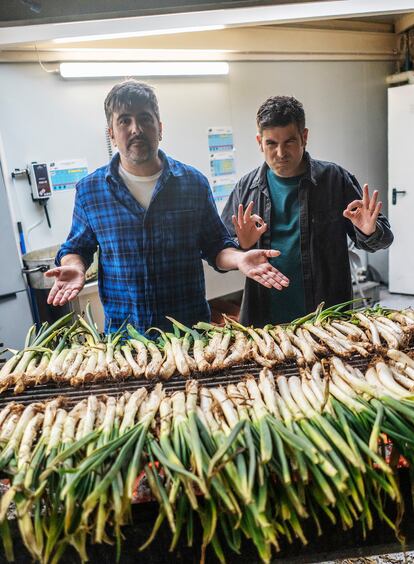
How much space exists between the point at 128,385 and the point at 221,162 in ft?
8.74

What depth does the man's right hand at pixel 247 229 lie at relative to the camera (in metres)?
2.25

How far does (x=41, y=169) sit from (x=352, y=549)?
2.97 metres

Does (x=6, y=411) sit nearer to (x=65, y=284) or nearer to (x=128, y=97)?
(x=65, y=284)

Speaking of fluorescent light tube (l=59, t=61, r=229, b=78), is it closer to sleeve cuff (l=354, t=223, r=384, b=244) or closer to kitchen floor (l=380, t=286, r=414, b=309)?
sleeve cuff (l=354, t=223, r=384, b=244)

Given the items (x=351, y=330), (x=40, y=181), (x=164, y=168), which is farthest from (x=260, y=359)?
(x=40, y=181)

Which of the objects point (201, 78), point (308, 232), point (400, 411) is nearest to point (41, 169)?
point (201, 78)

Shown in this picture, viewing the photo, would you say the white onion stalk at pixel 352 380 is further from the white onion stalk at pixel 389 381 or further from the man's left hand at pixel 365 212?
the man's left hand at pixel 365 212

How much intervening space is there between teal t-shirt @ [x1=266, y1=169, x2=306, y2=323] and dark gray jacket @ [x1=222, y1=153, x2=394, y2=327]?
26mm

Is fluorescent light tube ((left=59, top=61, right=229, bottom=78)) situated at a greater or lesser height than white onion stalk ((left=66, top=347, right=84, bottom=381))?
greater

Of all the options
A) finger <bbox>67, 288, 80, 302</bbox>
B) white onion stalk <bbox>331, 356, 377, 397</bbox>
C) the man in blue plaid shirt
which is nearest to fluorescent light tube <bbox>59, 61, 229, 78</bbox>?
the man in blue plaid shirt

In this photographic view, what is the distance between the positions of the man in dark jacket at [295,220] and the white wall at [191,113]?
0.85 m

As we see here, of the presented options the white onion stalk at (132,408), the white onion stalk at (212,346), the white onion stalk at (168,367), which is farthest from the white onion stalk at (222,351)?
the white onion stalk at (132,408)

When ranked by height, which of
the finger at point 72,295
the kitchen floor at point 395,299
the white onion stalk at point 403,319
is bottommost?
the kitchen floor at point 395,299

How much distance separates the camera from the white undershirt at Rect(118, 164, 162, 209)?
7.45ft
